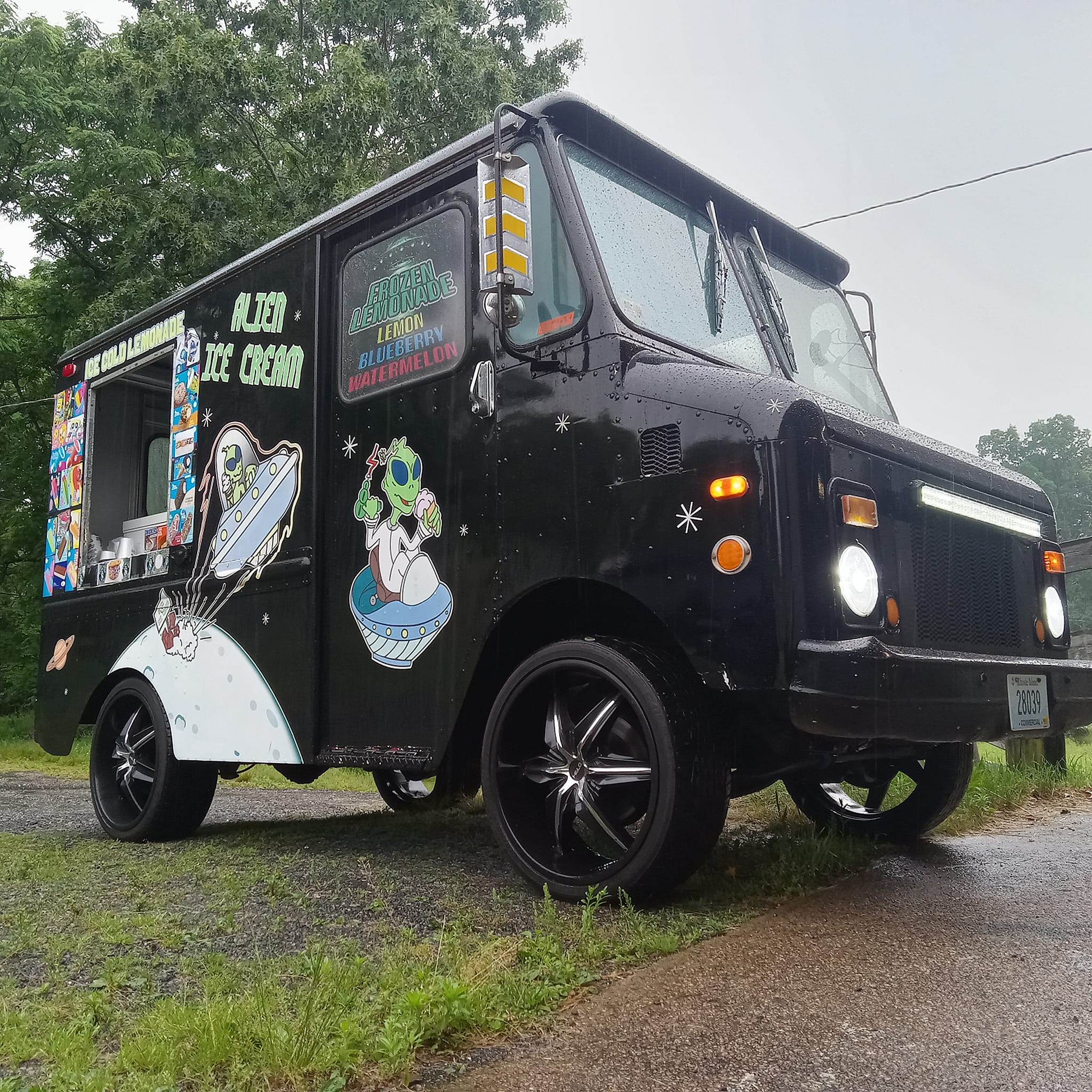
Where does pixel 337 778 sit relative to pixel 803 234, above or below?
below

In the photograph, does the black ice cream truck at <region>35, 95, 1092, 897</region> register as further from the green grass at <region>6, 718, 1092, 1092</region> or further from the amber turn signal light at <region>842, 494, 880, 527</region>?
the green grass at <region>6, 718, 1092, 1092</region>

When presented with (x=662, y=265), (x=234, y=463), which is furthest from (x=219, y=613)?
(x=662, y=265)

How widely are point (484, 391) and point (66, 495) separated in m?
3.80

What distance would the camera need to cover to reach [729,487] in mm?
3250

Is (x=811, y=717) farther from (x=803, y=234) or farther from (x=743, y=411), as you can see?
(x=803, y=234)

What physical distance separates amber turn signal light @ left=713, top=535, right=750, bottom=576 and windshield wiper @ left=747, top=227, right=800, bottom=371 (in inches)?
58.1

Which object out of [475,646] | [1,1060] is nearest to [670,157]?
[475,646]

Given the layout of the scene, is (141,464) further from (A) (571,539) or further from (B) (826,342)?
(B) (826,342)

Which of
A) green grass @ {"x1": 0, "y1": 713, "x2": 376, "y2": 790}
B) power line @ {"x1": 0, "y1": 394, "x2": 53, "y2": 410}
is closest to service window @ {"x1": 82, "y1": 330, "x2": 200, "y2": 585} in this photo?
green grass @ {"x1": 0, "y1": 713, "x2": 376, "y2": 790}

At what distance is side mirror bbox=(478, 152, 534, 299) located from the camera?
12.0ft

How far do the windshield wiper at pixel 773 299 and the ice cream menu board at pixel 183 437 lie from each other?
3.02 metres

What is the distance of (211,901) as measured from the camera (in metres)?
3.83

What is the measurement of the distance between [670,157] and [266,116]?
13.6 m

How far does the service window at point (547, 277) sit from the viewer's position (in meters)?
3.85
